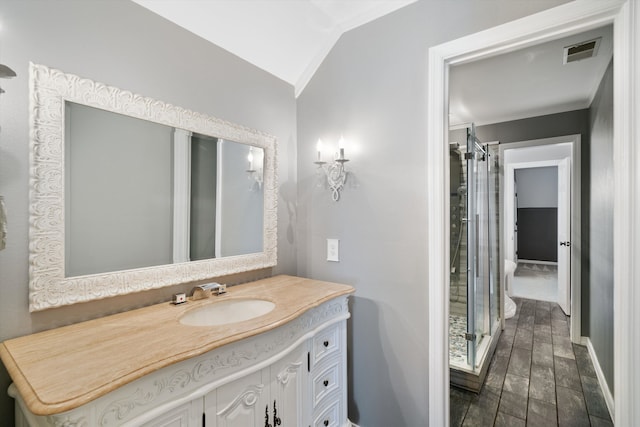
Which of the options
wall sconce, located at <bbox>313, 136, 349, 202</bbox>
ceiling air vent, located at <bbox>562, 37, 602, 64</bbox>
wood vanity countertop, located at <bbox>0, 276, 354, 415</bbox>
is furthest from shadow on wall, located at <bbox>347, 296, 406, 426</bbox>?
ceiling air vent, located at <bbox>562, 37, 602, 64</bbox>

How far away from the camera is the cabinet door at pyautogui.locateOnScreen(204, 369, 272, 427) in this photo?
0.96 meters

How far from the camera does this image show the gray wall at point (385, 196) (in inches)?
60.6

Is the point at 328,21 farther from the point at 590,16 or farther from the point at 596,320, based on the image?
the point at 596,320

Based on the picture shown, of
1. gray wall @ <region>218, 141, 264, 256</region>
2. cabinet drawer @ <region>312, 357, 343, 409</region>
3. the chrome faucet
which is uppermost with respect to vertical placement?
gray wall @ <region>218, 141, 264, 256</region>

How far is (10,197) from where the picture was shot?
0.97 meters

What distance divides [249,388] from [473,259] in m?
2.09

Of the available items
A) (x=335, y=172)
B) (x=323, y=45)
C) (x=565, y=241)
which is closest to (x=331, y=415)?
(x=335, y=172)

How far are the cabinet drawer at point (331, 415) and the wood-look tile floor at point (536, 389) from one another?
0.87 m

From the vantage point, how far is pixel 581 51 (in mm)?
1917

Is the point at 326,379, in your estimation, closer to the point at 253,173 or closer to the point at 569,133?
the point at 253,173

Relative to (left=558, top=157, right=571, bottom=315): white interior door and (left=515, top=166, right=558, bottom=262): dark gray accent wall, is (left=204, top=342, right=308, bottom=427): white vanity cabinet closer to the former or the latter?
(left=558, top=157, right=571, bottom=315): white interior door

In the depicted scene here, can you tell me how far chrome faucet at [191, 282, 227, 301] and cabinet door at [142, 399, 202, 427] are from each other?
0.56 m

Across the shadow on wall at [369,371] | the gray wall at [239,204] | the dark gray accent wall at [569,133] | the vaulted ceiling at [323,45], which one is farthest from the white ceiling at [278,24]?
the dark gray accent wall at [569,133]

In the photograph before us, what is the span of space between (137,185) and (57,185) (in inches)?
10.7
